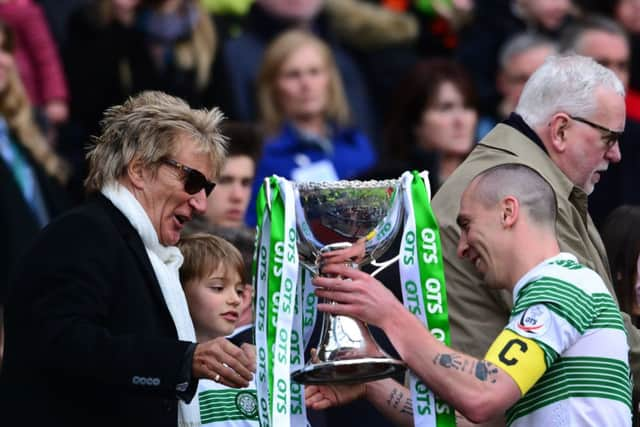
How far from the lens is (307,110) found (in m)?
8.93

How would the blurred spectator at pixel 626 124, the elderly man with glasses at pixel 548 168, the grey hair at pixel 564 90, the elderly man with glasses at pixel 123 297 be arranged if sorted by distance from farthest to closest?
the blurred spectator at pixel 626 124
the grey hair at pixel 564 90
the elderly man with glasses at pixel 548 168
the elderly man with glasses at pixel 123 297

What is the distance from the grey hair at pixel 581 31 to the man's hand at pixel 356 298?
4688mm

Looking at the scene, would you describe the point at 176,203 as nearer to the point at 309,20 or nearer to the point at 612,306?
the point at 612,306

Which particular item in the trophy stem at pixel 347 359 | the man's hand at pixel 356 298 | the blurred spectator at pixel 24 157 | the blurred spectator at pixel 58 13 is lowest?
the trophy stem at pixel 347 359

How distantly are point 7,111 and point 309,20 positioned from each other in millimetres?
2551

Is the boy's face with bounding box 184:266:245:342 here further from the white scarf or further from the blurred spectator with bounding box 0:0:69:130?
the blurred spectator with bounding box 0:0:69:130

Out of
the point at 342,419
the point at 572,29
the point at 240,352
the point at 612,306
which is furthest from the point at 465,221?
the point at 572,29

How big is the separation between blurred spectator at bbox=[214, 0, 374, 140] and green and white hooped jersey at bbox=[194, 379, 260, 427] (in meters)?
3.79

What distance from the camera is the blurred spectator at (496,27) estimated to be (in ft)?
34.6

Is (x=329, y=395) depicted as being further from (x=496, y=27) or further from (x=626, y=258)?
(x=496, y=27)

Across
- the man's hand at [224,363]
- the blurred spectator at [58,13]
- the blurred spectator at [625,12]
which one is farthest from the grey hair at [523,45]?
the man's hand at [224,363]

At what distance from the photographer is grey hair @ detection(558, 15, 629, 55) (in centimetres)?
895

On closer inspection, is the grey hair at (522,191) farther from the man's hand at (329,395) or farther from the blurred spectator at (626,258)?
the blurred spectator at (626,258)

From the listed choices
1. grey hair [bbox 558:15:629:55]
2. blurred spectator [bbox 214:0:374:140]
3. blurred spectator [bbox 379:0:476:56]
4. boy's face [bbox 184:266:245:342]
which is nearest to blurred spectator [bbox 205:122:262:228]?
boy's face [bbox 184:266:245:342]
